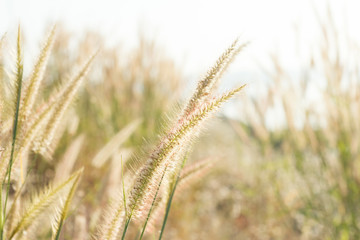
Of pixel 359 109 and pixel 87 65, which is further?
pixel 359 109

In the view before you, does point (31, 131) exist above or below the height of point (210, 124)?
above

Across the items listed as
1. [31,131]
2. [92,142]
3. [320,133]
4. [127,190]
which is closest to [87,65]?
[31,131]

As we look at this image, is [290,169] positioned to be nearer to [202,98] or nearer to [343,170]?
[343,170]

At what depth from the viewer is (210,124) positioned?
78cm

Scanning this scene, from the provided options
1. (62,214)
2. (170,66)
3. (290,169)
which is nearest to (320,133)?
(290,169)

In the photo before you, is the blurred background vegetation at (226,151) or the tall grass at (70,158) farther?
the blurred background vegetation at (226,151)

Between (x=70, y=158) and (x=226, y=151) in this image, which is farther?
(x=226, y=151)

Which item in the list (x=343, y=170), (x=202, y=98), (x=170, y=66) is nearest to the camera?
(x=202, y=98)

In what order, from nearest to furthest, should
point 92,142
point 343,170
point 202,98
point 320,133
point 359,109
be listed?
point 202,98 < point 359,109 < point 343,170 < point 320,133 < point 92,142

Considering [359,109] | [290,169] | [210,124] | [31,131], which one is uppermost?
[31,131]

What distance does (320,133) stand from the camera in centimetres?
252

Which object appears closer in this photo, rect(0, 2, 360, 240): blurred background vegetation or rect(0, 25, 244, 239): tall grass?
rect(0, 25, 244, 239): tall grass

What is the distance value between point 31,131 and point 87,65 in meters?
0.19

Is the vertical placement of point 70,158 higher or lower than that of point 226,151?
higher
